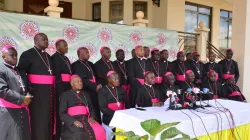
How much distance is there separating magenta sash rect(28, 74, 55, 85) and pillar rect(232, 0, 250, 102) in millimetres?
5113

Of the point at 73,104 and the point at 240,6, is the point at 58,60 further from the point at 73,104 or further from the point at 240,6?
the point at 240,6

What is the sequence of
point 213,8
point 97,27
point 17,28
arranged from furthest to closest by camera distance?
point 213,8 < point 97,27 < point 17,28

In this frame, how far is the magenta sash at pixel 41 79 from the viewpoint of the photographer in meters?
4.02

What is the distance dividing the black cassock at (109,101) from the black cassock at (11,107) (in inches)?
48.3

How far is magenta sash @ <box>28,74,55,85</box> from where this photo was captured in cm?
402

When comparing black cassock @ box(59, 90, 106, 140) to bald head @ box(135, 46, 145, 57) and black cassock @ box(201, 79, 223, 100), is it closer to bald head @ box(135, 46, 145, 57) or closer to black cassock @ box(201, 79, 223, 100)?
bald head @ box(135, 46, 145, 57)

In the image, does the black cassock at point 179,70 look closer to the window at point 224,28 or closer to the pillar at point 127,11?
the pillar at point 127,11

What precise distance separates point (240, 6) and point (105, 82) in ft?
14.4

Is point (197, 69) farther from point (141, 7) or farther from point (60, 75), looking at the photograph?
point (141, 7)

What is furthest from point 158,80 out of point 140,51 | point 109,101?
point 109,101

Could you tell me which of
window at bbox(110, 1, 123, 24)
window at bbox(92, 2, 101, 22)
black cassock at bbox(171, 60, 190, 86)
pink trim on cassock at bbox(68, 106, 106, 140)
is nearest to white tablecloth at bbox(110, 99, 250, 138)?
pink trim on cassock at bbox(68, 106, 106, 140)

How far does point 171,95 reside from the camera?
3939 mm

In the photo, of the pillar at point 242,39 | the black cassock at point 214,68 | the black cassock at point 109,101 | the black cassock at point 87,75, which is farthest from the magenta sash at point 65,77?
the pillar at point 242,39

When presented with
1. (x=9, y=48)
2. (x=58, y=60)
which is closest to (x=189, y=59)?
(x=58, y=60)
